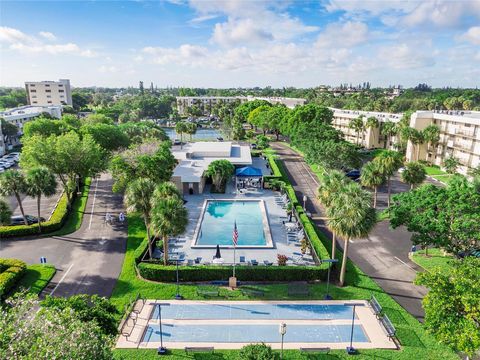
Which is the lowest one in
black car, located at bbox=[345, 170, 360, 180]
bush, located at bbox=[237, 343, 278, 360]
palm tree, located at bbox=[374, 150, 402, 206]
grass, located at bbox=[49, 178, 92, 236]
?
grass, located at bbox=[49, 178, 92, 236]

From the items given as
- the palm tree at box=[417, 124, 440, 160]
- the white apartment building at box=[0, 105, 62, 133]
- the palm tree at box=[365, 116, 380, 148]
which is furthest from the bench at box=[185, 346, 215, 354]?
the white apartment building at box=[0, 105, 62, 133]

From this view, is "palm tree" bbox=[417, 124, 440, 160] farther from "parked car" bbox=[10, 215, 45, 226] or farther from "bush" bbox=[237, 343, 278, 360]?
"parked car" bbox=[10, 215, 45, 226]

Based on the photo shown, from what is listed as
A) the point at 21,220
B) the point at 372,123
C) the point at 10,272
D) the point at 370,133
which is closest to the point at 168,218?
the point at 10,272

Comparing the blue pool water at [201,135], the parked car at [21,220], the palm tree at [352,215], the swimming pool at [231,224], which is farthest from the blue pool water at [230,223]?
the blue pool water at [201,135]

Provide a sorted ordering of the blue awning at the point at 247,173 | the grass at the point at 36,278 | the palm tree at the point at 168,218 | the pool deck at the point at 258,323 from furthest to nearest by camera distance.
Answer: the blue awning at the point at 247,173
the grass at the point at 36,278
the palm tree at the point at 168,218
the pool deck at the point at 258,323

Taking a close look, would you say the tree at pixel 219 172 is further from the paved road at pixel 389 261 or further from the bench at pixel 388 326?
the bench at pixel 388 326

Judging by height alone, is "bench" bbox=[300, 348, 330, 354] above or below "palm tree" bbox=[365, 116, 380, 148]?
below

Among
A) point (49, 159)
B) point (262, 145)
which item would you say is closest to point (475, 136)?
point (262, 145)
